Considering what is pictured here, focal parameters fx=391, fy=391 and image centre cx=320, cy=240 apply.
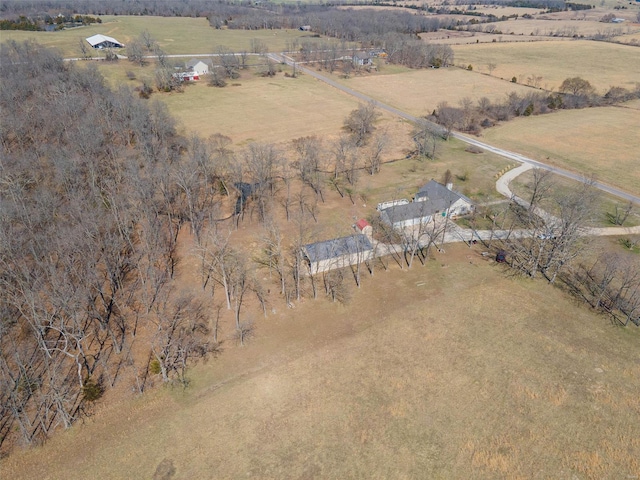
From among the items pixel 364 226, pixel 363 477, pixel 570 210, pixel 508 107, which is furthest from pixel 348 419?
pixel 508 107

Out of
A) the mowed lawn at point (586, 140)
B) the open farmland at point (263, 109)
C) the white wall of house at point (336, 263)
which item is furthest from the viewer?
the open farmland at point (263, 109)

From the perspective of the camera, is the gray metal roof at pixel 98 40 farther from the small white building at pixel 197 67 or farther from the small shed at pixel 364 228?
the small shed at pixel 364 228

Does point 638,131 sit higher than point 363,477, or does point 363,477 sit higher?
point 638,131

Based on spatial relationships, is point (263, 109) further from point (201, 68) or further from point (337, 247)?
point (337, 247)

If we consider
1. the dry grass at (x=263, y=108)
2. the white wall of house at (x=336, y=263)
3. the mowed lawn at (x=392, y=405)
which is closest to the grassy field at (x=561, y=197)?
the mowed lawn at (x=392, y=405)

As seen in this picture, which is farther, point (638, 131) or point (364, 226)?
point (638, 131)

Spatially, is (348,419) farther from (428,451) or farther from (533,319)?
(533,319)

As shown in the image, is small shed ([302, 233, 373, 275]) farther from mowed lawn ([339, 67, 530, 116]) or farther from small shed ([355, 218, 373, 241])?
mowed lawn ([339, 67, 530, 116])
